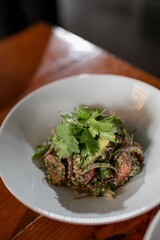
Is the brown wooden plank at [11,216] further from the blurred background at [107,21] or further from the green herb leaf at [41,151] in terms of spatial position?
the blurred background at [107,21]

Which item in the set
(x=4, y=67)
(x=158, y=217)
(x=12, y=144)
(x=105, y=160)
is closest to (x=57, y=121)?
(x=12, y=144)

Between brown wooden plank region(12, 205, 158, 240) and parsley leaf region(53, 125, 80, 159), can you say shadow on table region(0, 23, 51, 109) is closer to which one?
parsley leaf region(53, 125, 80, 159)

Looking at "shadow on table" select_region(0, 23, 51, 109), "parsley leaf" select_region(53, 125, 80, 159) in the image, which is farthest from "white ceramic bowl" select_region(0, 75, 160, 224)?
"shadow on table" select_region(0, 23, 51, 109)

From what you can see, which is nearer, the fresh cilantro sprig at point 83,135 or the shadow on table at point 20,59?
the fresh cilantro sprig at point 83,135

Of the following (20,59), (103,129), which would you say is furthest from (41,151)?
(20,59)

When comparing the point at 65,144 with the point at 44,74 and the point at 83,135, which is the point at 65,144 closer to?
the point at 83,135

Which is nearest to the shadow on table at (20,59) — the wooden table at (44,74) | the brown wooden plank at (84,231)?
the wooden table at (44,74)

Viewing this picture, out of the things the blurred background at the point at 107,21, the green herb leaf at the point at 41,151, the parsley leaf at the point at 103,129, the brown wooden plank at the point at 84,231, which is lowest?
the blurred background at the point at 107,21
